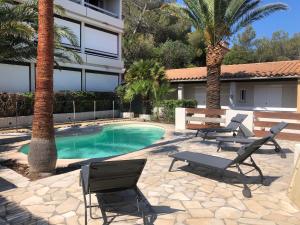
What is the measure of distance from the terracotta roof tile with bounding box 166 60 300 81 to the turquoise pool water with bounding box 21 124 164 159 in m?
8.28

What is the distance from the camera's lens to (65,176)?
7.46m

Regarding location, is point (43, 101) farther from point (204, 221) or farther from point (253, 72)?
point (253, 72)

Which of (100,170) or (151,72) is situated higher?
(151,72)

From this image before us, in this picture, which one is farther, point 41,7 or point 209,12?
point 209,12

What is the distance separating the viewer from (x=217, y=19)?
16281 mm

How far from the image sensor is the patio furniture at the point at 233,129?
41.1ft

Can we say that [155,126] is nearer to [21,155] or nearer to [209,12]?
[209,12]

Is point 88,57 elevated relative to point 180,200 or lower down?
elevated

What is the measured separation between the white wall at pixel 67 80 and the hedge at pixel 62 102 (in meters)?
2.01

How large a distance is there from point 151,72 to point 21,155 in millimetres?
13521

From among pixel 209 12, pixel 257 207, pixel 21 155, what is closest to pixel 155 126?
pixel 209 12

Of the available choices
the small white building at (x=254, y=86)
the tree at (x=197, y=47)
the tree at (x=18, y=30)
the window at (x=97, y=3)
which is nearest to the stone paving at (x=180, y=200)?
the tree at (x=18, y=30)

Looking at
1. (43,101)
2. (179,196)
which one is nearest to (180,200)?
(179,196)

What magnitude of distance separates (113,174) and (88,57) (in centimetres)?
2214
